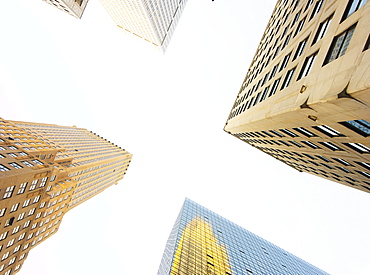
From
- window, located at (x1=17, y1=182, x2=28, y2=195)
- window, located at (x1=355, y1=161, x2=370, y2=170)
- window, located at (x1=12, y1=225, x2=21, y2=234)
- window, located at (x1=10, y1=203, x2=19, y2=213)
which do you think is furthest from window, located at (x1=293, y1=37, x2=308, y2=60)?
window, located at (x1=12, y1=225, x2=21, y2=234)

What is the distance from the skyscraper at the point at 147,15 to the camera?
90.2m

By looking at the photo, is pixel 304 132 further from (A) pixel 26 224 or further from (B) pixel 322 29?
(A) pixel 26 224

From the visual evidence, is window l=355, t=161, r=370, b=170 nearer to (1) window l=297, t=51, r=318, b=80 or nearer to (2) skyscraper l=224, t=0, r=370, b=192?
(2) skyscraper l=224, t=0, r=370, b=192

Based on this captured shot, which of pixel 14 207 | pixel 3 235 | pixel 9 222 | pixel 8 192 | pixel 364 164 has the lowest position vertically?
pixel 3 235

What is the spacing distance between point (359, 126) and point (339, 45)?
15.2ft

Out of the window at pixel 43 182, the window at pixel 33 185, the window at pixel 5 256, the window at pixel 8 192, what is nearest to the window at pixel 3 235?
the window at pixel 5 256

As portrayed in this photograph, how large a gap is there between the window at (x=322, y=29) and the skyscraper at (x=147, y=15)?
258 feet

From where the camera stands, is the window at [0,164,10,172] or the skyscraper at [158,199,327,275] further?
the skyscraper at [158,199,327,275]

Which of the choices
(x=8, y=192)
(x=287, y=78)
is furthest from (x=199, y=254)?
(x=287, y=78)

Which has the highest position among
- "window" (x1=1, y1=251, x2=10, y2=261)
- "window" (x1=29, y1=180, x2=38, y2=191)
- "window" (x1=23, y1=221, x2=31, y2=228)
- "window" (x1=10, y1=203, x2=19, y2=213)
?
"window" (x1=29, y1=180, x2=38, y2=191)

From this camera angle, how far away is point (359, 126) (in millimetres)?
13297

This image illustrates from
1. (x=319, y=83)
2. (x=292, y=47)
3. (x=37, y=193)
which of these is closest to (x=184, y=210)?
(x=37, y=193)

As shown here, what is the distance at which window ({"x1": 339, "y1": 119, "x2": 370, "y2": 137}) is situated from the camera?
1289 centimetres

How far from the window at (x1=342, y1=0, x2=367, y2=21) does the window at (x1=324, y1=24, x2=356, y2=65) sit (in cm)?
109
